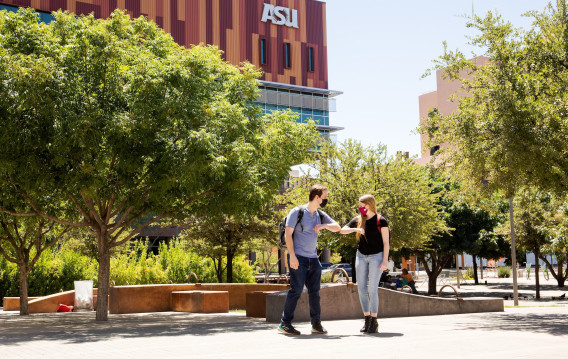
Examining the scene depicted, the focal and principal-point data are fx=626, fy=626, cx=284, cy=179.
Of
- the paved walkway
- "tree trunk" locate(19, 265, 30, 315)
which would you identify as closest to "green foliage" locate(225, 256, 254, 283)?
"tree trunk" locate(19, 265, 30, 315)

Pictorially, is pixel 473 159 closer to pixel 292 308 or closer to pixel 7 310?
pixel 292 308

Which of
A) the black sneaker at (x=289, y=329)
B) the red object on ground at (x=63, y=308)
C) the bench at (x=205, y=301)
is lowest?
the red object on ground at (x=63, y=308)

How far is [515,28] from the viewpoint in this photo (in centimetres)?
1302

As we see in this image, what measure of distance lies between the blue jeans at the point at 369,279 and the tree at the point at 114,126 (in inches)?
192

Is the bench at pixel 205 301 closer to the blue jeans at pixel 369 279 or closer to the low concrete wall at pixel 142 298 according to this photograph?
the low concrete wall at pixel 142 298

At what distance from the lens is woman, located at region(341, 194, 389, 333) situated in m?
8.47

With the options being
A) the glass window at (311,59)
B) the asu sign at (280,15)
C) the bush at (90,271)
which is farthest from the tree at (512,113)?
the glass window at (311,59)

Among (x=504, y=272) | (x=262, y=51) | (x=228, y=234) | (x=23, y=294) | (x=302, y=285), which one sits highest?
(x=262, y=51)

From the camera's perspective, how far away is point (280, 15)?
6519 cm

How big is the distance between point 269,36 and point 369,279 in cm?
5855

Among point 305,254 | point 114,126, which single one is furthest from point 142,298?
point 305,254

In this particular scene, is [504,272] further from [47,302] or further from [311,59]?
[47,302]

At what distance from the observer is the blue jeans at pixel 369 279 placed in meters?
8.48

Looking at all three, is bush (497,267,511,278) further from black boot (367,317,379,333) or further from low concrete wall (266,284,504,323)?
black boot (367,317,379,333)
